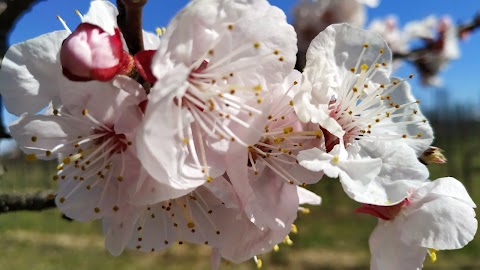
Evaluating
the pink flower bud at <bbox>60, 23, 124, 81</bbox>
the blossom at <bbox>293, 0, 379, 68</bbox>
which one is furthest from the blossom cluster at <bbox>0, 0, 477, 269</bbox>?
the blossom at <bbox>293, 0, 379, 68</bbox>

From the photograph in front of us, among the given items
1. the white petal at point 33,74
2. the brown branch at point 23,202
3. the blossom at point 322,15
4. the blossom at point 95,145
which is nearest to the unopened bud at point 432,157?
the blossom at point 95,145

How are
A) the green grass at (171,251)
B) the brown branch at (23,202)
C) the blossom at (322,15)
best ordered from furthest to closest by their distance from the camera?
the green grass at (171,251) → the blossom at (322,15) → the brown branch at (23,202)

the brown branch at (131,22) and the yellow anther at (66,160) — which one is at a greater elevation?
the brown branch at (131,22)

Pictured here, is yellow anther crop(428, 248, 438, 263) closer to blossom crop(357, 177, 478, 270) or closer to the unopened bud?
blossom crop(357, 177, 478, 270)

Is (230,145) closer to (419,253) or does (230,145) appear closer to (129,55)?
(129,55)

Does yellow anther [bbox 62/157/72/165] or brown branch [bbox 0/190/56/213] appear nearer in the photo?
yellow anther [bbox 62/157/72/165]

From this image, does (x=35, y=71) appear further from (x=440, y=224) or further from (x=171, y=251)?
(x=171, y=251)

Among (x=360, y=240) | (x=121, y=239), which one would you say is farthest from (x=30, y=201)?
(x=360, y=240)

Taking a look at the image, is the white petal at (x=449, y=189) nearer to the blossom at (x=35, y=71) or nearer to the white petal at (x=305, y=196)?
the white petal at (x=305, y=196)
